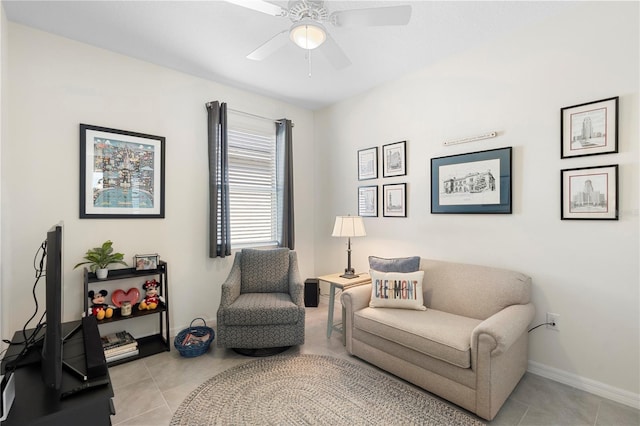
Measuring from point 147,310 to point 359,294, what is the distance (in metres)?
1.87

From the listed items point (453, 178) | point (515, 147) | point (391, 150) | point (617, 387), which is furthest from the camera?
point (391, 150)

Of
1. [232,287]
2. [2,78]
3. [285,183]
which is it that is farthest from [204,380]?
[2,78]

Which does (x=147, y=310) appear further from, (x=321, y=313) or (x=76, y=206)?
(x=321, y=313)

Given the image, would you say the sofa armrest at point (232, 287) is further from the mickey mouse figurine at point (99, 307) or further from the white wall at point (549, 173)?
the white wall at point (549, 173)

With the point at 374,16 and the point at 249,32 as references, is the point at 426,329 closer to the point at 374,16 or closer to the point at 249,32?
the point at 374,16

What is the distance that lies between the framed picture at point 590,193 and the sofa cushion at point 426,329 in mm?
1065

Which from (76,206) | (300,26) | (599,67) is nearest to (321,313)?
(76,206)

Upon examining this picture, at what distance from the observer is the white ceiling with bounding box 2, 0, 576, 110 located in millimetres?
2125

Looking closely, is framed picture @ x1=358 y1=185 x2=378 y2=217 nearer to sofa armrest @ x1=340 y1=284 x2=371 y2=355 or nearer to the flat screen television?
sofa armrest @ x1=340 y1=284 x2=371 y2=355

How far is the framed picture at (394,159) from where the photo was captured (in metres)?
3.20

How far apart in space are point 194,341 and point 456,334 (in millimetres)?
2129

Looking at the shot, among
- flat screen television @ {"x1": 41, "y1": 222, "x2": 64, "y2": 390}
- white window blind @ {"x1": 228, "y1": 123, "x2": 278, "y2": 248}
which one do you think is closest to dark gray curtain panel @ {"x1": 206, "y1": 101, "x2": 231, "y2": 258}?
white window blind @ {"x1": 228, "y1": 123, "x2": 278, "y2": 248}

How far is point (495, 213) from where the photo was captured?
252cm

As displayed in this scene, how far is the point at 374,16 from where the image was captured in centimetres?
171
